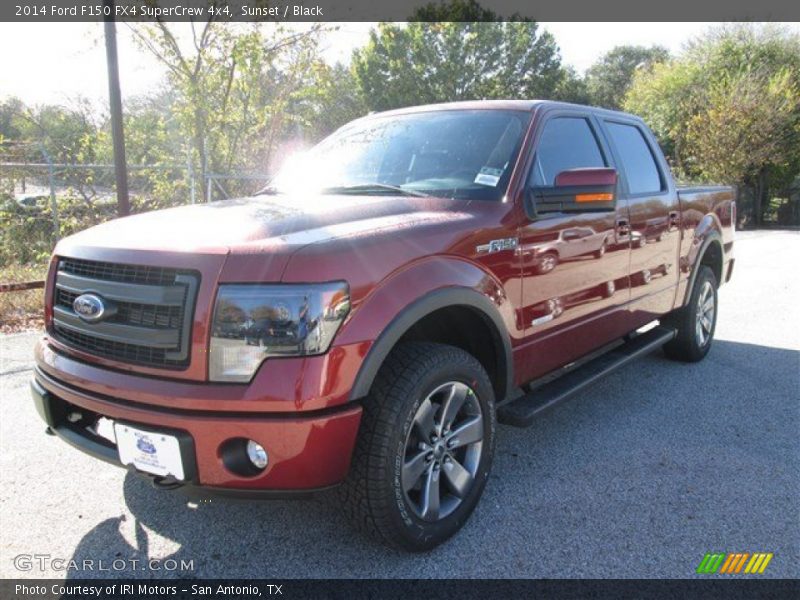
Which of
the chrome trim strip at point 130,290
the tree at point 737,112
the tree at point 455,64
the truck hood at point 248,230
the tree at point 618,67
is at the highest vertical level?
the tree at point 618,67

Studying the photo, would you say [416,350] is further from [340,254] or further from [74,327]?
[74,327]

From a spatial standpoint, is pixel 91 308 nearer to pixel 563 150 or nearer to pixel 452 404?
pixel 452 404

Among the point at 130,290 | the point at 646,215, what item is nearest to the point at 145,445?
the point at 130,290

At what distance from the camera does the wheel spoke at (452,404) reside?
2.57 meters

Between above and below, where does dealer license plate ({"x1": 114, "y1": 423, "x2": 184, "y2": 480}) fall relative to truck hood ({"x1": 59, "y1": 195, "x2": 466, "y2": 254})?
below

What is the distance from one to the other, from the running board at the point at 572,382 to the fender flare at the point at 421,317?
0.13 m

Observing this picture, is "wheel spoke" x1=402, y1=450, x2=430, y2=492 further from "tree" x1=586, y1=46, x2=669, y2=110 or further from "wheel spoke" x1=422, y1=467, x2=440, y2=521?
"tree" x1=586, y1=46, x2=669, y2=110

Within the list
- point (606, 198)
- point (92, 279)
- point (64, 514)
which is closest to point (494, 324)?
point (606, 198)

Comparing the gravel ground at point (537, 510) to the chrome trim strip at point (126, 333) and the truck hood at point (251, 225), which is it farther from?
the truck hood at point (251, 225)

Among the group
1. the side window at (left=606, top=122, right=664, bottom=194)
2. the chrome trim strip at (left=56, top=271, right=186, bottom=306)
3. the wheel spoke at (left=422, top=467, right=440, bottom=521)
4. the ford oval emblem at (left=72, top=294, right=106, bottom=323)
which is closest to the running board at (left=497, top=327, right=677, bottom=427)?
the wheel spoke at (left=422, top=467, right=440, bottom=521)

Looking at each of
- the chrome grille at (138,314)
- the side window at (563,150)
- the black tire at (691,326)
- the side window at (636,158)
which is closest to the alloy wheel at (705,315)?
the black tire at (691,326)

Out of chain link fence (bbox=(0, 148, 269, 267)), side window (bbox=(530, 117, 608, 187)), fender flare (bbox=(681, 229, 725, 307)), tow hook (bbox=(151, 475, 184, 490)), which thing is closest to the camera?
tow hook (bbox=(151, 475, 184, 490))

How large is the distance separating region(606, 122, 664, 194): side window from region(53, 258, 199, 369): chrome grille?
10.2 feet

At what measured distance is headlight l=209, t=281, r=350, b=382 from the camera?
205 centimetres
